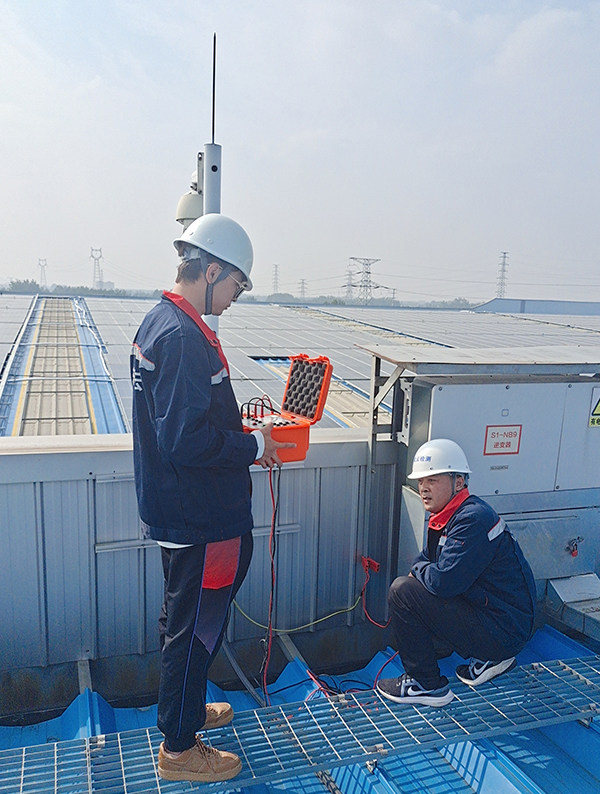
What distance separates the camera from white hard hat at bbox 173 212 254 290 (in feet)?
9.37

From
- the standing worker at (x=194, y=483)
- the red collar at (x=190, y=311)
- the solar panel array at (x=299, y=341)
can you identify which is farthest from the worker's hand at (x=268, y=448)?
the solar panel array at (x=299, y=341)

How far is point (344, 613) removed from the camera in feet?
16.0

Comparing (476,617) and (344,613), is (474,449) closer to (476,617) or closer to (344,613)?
(476,617)

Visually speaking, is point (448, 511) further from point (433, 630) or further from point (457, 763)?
point (457, 763)

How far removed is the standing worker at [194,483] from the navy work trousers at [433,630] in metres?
1.10

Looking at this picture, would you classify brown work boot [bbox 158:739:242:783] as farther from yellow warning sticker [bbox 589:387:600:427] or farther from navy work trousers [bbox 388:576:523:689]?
yellow warning sticker [bbox 589:387:600:427]

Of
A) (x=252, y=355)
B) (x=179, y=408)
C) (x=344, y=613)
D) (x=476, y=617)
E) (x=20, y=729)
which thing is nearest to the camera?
(x=179, y=408)

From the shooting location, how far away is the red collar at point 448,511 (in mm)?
3551

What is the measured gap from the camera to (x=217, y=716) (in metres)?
3.26

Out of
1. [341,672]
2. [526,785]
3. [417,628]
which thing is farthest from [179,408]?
[341,672]

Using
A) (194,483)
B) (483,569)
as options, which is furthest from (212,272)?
(483,569)

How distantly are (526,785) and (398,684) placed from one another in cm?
77

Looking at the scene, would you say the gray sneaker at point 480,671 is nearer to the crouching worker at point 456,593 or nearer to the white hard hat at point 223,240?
the crouching worker at point 456,593

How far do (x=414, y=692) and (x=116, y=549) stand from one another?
78.8 inches
